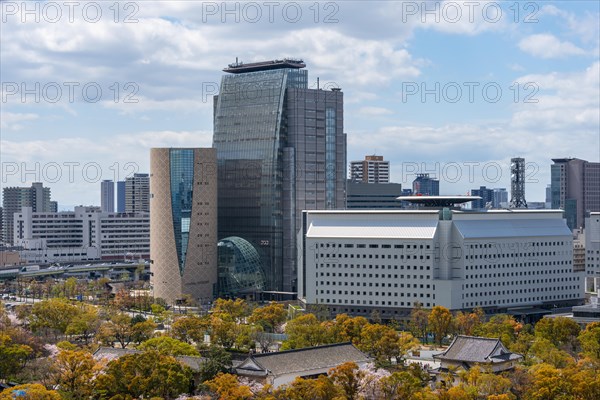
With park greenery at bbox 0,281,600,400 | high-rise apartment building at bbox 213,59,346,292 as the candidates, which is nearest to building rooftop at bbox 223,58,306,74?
high-rise apartment building at bbox 213,59,346,292

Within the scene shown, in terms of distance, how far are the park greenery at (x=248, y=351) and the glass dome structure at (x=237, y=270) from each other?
46.9 feet

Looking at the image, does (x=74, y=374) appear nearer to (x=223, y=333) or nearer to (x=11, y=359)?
(x=11, y=359)

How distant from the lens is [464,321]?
100438mm

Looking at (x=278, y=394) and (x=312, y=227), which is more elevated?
(x=312, y=227)

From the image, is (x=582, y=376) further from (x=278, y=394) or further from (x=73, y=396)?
(x=73, y=396)

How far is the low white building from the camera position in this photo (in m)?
116

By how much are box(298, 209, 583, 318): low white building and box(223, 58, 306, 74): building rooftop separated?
23.1 m

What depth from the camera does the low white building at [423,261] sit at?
4569 inches

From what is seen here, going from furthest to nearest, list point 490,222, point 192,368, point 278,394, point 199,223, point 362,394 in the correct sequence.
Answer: point 199,223
point 490,222
point 192,368
point 362,394
point 278,394

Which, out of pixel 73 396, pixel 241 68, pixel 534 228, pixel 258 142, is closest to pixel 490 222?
pixel 534 228

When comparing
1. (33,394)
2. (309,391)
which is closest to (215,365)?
(309,391)

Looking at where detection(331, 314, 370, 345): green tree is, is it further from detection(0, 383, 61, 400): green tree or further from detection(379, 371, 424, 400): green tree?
detection(0, 383, 61, 400): green tree

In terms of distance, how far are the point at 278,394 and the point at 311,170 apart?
71.7 meters

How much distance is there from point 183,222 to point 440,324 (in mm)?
42701
